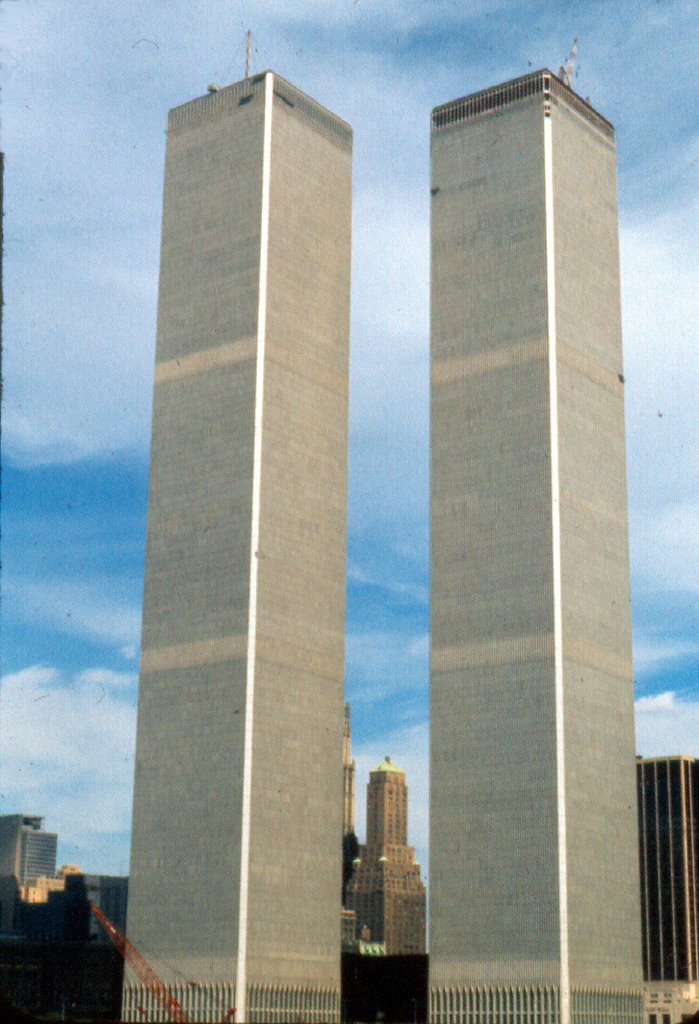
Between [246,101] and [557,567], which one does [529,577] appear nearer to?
[557,567]

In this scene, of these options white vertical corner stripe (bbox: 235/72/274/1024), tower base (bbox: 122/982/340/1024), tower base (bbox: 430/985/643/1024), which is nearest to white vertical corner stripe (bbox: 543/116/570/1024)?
tower base (bbox: 430/985/643/1024)

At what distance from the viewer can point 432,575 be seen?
149 meters

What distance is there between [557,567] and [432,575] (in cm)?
1423

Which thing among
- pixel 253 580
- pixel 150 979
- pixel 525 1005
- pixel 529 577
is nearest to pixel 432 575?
pixel 529 577

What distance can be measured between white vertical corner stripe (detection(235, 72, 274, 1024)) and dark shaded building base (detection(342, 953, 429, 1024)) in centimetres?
4538

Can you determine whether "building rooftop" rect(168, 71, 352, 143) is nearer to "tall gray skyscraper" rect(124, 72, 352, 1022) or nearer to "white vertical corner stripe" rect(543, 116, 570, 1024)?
"tall gray skyscraper" rect(124, 72, 352, 1022)

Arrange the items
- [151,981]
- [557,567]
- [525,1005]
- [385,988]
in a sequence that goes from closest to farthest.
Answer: [525,1005] < [151,981] < [557,567] < [385,988]

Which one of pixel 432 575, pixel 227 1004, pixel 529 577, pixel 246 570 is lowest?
pixel 227 1004

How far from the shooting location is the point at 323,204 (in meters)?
161

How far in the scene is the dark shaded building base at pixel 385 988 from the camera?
177625 millimetres

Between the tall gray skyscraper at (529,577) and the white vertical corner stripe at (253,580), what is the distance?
62.0 feet

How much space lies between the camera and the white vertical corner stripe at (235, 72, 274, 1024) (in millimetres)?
131375

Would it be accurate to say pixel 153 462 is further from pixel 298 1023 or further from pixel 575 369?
pixel 298 1023

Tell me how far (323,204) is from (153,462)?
3388 centimetres
